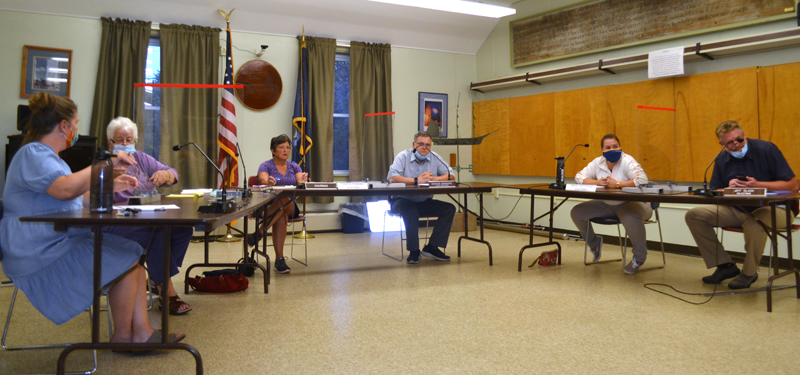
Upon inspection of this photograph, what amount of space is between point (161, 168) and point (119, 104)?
9.01 ft

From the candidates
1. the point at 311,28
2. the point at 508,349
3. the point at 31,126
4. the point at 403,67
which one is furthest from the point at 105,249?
the point at 403,67

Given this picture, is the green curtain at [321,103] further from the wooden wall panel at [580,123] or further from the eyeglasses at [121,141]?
the eyeglasses at [121,141]

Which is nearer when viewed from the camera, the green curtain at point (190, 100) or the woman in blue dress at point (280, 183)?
the woman in blue dress at point (280, 183)

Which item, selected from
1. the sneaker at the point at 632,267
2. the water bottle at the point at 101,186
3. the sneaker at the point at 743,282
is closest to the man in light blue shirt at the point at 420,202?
the sneaker at the point at 632,267

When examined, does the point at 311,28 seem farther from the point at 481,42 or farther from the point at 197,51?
the point at 481,42

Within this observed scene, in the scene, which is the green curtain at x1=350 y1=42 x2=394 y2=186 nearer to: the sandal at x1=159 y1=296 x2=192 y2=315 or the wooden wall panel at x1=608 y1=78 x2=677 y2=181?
the wooden wall panel at x1=608 y1=78 x2=677 y2=181

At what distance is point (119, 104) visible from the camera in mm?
5414

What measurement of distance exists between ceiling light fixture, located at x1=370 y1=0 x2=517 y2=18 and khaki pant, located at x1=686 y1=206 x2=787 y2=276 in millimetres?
3333

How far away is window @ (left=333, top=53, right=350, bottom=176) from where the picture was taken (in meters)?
6.60

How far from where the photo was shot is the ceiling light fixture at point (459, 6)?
5.78 meters

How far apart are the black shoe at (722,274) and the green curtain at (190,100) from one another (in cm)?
448

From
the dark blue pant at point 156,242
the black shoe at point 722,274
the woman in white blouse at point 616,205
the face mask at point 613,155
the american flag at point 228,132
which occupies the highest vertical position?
the american flag at point 228,132

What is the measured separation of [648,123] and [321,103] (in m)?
3.51

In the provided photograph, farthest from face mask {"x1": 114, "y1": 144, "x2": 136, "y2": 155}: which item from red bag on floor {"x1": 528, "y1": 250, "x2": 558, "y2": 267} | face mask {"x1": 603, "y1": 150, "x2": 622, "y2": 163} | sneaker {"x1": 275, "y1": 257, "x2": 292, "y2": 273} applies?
face mask {"x1": 603, "y1": 150, "x2": 622, "y2": 163}
